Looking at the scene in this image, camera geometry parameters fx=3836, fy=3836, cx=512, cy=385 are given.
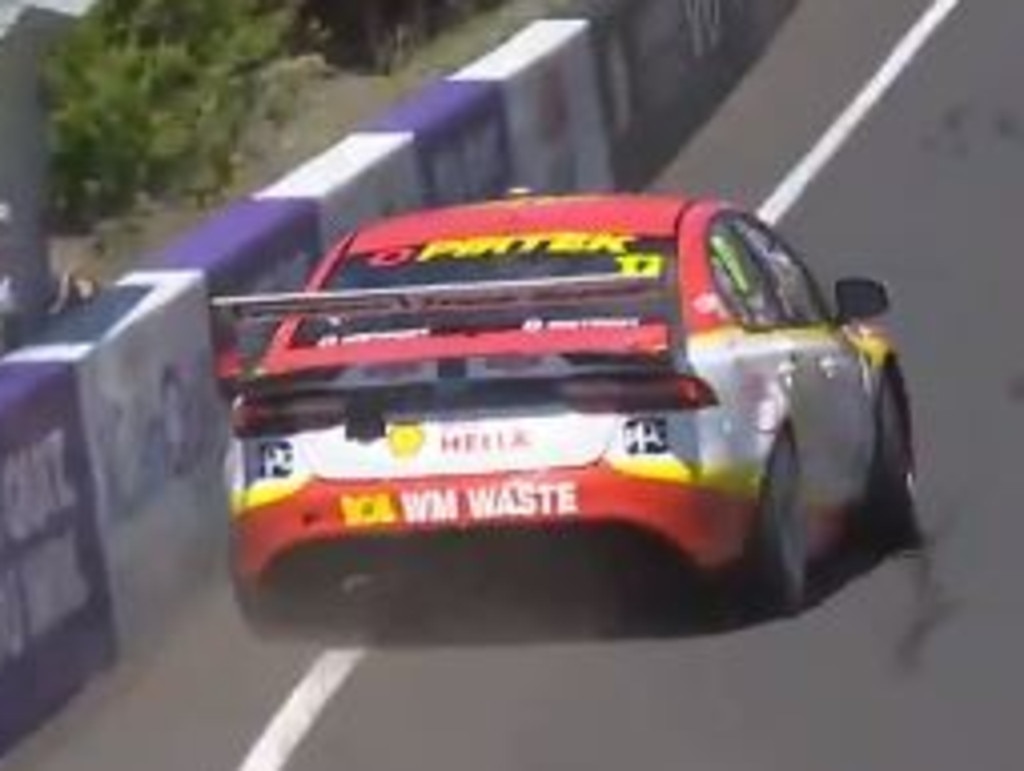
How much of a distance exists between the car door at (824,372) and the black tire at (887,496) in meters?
0.13

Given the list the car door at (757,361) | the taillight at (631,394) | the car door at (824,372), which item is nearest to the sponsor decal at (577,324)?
the taillight at (631,394)

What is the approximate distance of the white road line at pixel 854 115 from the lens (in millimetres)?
24203

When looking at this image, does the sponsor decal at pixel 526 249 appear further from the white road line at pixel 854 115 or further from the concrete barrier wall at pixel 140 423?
the white road line at pixel 854 115

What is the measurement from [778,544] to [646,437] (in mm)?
708

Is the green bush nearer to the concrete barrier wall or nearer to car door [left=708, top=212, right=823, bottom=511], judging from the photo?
the concrete barrier wall

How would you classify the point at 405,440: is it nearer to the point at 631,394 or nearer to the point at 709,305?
the point at 631,394

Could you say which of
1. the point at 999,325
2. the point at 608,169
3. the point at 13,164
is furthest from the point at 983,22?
the point at 13,164

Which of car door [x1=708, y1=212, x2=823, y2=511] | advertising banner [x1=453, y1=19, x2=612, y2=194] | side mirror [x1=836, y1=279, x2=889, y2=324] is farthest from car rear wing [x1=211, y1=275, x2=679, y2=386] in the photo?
advertising banner [x1=453, y1=19, x2=612, y2=194]

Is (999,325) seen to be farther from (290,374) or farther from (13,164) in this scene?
(290,374)

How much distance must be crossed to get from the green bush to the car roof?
9.81m

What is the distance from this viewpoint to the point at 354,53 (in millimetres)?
32469

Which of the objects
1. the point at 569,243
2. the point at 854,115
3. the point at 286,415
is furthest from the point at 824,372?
the point at 854,115

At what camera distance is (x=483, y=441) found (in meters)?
12.6

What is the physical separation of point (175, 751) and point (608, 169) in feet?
43.1
